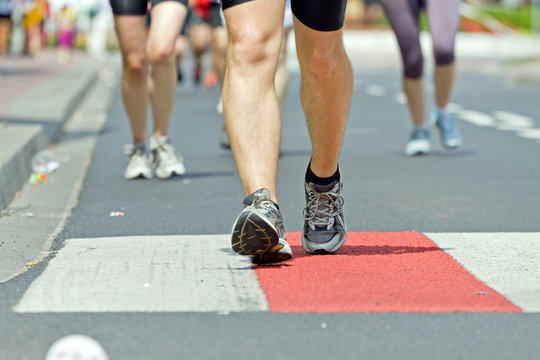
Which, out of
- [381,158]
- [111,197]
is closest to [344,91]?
[111,197]

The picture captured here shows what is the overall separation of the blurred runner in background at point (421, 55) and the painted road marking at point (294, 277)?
324 centimetres

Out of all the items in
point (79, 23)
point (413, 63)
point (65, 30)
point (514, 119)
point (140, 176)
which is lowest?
point (79, 23)

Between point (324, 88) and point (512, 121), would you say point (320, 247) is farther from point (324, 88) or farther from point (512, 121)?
point (512, 121)

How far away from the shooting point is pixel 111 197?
231 inches

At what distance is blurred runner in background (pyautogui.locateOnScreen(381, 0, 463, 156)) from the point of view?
7527mm

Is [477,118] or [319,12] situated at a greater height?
[319,12]

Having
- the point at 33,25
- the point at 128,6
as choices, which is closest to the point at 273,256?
the point at 128,6

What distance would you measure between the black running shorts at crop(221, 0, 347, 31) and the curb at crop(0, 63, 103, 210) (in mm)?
2065

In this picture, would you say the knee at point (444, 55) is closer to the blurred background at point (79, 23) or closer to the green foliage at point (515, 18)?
the blurred background at point (79, 23)

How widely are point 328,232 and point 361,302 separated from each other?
78 centimetres

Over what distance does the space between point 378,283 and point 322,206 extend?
2.03ft

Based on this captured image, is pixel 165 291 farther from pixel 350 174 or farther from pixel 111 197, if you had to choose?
Answer: pixel 350 174

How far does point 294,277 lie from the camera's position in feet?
12.2

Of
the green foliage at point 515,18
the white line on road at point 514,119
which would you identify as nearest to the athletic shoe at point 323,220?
the white line on road at point 514,119
